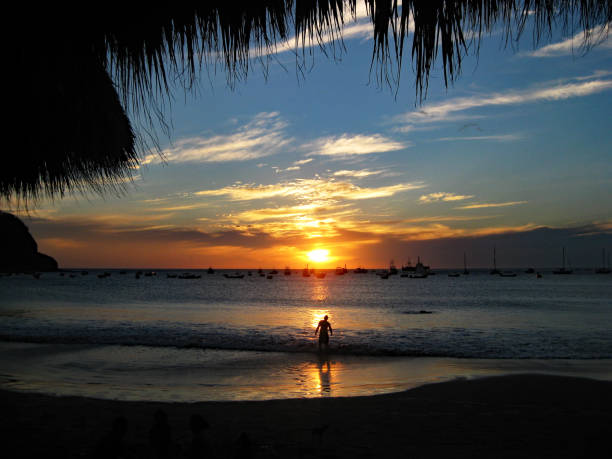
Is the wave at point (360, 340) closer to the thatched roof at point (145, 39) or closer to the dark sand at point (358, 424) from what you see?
the dark sand at point (358, 424)

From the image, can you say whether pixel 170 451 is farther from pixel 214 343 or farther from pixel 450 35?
pixel 214 343

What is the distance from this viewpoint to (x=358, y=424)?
307 inches

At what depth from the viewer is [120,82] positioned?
2244 millimetres

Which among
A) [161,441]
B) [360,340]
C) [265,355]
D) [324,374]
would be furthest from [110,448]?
[360,340]

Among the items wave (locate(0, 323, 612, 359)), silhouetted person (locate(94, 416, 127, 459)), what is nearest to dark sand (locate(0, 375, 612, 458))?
silhouetted person (locate(94, 416, 127, 459))

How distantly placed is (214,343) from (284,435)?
13.4 meters

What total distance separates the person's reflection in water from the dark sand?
141 centimetres

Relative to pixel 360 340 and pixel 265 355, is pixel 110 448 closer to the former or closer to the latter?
pixel 265 355

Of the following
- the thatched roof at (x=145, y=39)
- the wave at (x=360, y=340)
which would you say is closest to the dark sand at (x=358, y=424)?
the thatched roof at (x=145, y=39)

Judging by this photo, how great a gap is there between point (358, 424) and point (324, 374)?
5.42m

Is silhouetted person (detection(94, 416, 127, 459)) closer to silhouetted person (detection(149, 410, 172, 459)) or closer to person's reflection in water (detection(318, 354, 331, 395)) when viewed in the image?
silhouetted person (detection(149, 410, 172, 459))

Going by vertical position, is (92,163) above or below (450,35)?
below

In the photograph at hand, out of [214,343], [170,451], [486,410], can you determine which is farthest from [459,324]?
[170,451]

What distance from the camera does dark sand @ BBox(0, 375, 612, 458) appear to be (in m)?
6.50
